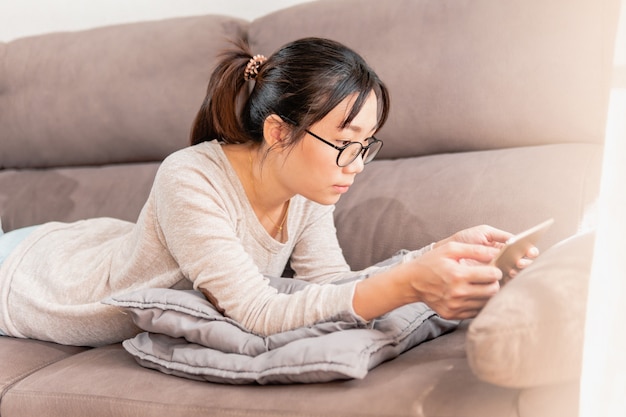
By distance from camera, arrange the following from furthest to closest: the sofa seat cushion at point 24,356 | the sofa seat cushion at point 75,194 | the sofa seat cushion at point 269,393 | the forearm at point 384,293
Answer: the sofa seat cushion at point 75,194 < the sofa seat cushion at point 24,356 < the forearm at point 384,293 < the sofa seat cushion at point 269,393

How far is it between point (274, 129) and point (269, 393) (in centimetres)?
50

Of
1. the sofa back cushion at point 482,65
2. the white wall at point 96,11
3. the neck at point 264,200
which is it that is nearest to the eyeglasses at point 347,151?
the neck at point 264,200

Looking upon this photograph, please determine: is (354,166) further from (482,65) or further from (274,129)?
(482,65)

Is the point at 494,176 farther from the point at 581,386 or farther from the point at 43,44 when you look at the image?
the point at 43,44

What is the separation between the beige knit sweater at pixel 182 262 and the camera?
124 cm

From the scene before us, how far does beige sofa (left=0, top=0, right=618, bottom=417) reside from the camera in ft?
3.23

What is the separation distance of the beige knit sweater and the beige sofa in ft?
0.27

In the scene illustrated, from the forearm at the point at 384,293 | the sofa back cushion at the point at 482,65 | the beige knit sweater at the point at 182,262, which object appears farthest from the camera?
the sofa back cushion at the point at 482,65

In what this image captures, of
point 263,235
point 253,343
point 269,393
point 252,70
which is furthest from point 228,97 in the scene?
point 269,393

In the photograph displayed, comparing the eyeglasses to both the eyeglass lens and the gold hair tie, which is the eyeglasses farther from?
the gold hair tie

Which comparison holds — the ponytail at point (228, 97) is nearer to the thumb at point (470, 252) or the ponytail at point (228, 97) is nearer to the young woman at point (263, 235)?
the young woman at point (263, 235)

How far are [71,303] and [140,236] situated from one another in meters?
0.24

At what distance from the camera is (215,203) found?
52.9 inches

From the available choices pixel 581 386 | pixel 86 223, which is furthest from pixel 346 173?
pixel 86 223
